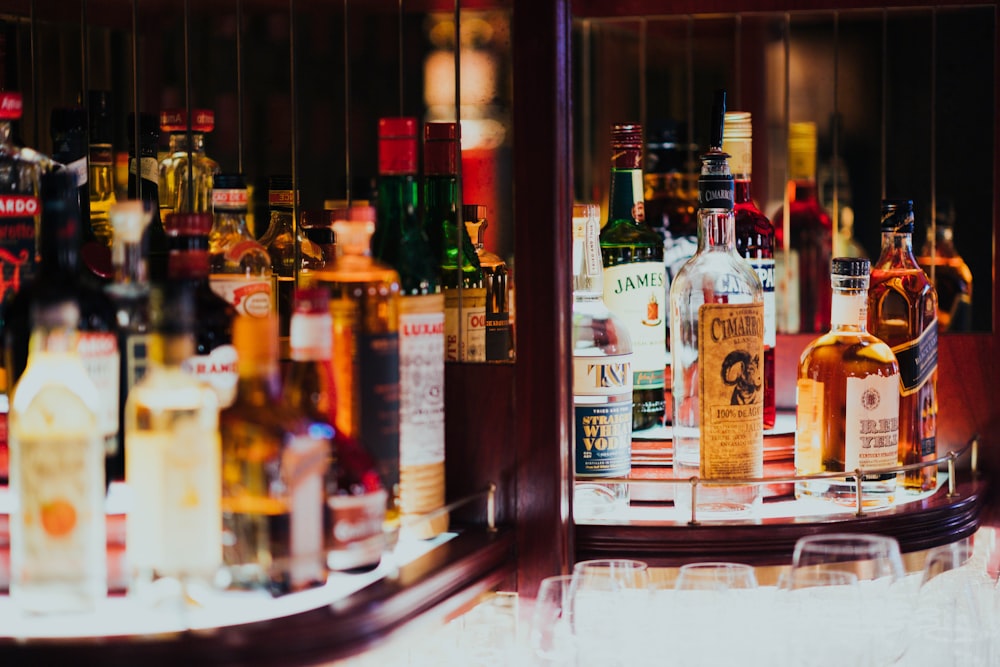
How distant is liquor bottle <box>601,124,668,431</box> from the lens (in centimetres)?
165

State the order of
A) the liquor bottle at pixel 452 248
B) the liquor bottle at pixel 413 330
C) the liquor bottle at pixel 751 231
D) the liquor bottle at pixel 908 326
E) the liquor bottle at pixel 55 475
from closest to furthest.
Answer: the liquor bottle at pixel 55 475, the liquor bottle at pixel 413 330, the liquor bottle at pixel 452 248, the liquor bottle at pixel 908 326, the liquor bottle at pixel 751 231

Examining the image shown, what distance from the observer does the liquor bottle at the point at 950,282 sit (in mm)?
2671

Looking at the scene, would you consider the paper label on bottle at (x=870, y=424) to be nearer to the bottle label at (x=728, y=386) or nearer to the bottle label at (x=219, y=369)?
the bottle label at (x=728, y=386)

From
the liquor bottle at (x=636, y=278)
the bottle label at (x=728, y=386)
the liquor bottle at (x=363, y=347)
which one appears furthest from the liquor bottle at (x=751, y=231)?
the liquor bottle at (x=363, y=347)

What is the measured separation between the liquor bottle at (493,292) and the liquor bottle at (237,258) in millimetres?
302

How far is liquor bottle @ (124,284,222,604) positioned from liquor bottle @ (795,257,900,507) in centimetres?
76

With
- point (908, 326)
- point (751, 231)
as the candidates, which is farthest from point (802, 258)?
point (908, 326)

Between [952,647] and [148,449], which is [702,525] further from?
[148,449]

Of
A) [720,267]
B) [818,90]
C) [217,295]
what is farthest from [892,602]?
[818,90]

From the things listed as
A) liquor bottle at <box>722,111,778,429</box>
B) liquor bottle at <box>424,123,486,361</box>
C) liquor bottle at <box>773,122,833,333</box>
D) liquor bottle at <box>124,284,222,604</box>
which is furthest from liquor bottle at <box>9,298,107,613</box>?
liquor bottle at <box>773,122,833,333</box>

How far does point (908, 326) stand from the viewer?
1.63 metres

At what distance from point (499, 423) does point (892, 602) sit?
427mm

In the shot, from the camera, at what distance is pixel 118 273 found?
1.15 meters

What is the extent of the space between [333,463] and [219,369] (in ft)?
0.50
